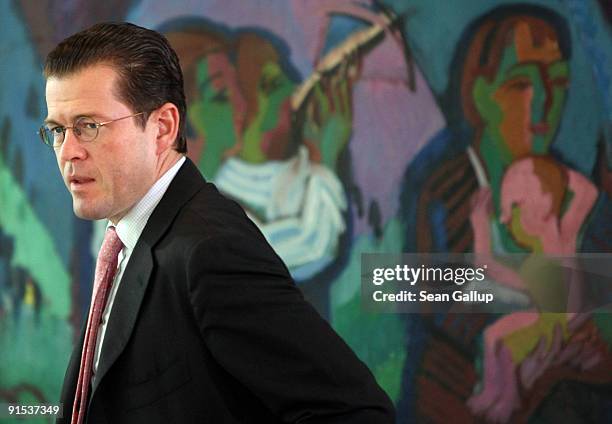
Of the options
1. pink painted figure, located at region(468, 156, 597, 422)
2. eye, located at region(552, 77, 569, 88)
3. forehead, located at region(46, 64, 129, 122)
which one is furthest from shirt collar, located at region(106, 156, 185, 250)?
eye, located at region(552, 77, 569, 88)

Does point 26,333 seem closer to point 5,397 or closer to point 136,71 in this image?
point 5,397

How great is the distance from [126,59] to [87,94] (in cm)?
7

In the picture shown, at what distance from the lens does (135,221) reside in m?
1.24

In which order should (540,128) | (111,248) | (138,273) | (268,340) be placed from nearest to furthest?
(268,340) → (138,273) → (111,248) → (540,128)

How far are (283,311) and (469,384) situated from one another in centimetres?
199

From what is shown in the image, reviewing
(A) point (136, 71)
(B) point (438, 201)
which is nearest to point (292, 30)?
(B) point (438, 201)

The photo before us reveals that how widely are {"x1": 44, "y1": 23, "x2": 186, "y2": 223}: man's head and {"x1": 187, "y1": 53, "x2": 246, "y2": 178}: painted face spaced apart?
173 cm

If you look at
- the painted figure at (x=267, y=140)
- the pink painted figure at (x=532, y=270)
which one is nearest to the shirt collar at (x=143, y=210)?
the painted figure at (x=267, y=140)

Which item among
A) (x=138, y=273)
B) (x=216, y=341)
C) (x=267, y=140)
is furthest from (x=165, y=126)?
(x=267, y=140)

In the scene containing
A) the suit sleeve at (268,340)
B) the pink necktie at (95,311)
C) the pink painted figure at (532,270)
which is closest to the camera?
the suit sleeve at (268,340)

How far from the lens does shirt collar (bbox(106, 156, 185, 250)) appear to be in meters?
1.23

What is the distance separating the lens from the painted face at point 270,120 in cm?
297

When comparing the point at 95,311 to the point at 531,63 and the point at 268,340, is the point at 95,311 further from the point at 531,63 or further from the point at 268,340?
the point at 531,63

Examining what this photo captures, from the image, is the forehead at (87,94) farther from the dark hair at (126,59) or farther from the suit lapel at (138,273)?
the suit lapel at (138,273)
